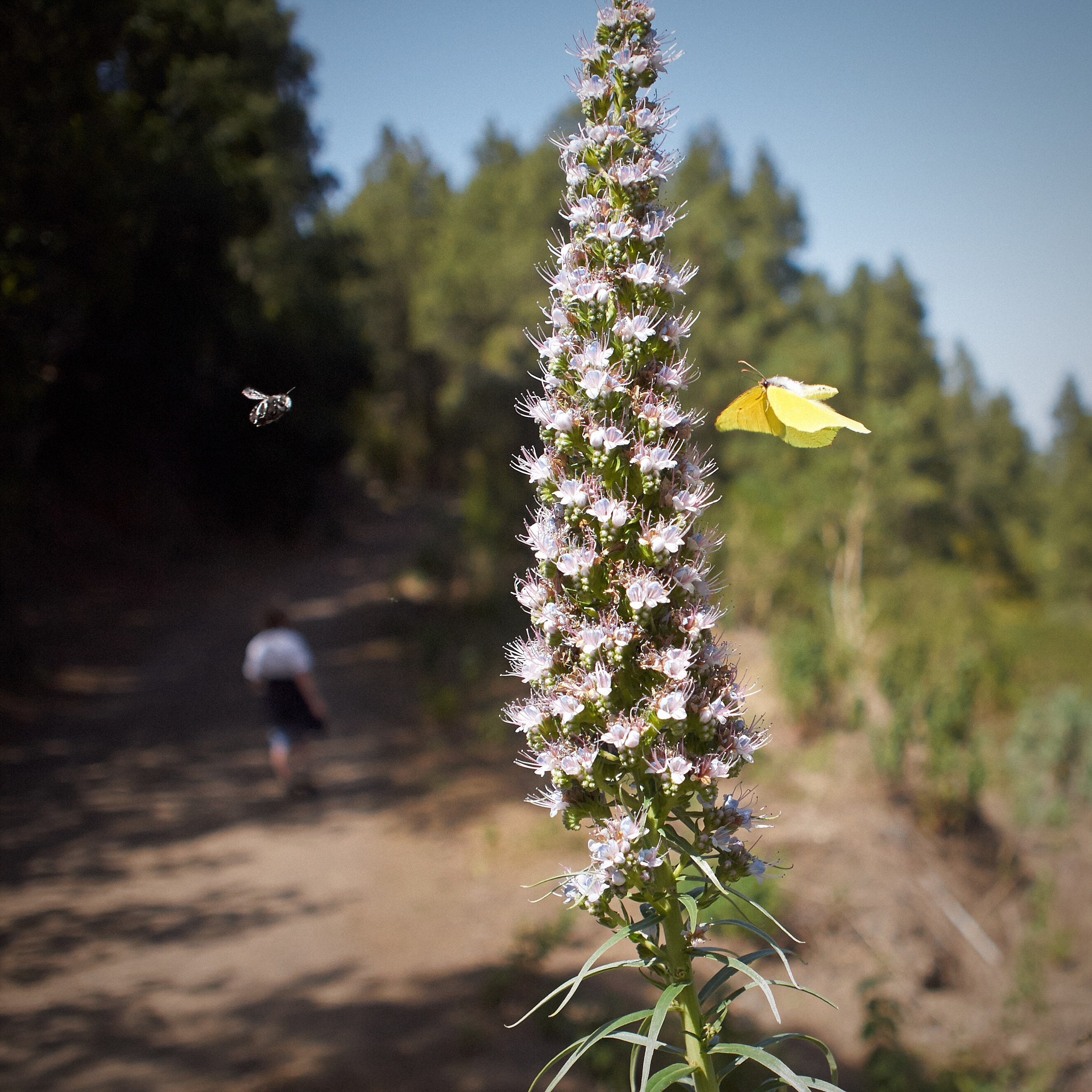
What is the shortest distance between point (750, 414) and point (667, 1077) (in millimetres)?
1554

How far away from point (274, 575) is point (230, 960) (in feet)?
52.3

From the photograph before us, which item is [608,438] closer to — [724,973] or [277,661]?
[724,973]

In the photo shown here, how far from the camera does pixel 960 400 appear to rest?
179ft

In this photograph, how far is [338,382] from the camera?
19.5 metres

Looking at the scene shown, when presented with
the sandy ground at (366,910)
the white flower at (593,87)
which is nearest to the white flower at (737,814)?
the white flower at (593,87)

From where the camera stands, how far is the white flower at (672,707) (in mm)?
1739

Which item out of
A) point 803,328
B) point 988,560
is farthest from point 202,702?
point 988,560

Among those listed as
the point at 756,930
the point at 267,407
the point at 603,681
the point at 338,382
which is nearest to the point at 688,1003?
the point at 756,930

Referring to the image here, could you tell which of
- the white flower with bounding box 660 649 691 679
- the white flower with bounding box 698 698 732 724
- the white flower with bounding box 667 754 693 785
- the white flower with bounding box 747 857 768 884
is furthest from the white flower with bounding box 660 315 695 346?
the white flower with bounding box 747 857 768 884

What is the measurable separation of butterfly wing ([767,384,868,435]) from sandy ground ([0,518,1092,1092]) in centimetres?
445

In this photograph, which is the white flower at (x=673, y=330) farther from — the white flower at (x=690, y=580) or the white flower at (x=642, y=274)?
the white flower at (x=690, y=580)

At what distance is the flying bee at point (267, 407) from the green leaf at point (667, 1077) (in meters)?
2.58

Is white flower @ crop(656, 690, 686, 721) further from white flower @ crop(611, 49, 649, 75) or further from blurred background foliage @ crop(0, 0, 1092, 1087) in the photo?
blurred background foliage @ crop(0, 0, 1092, 1087)

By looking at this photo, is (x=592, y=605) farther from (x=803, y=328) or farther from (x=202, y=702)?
(x=803, y=328)
